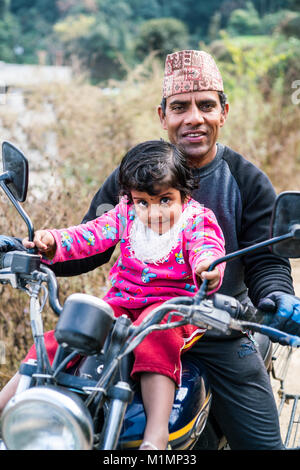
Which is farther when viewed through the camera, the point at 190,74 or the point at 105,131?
the point at 105,131

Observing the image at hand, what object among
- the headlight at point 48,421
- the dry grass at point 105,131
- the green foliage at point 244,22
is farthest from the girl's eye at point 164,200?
the green foliage at point 244,22

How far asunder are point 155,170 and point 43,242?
456 millimetres

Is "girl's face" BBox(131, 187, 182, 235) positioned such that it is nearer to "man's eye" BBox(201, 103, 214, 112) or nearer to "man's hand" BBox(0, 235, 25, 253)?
"man's hand" BBox(0, 235, 25, 253)

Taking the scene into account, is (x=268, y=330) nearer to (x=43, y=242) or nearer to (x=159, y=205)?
(x=159, y=205)

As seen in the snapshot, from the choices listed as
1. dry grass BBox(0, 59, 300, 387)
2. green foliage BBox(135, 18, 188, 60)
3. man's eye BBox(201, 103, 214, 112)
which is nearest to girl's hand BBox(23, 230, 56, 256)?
man's eye BBox(201, 103, 214, 112)

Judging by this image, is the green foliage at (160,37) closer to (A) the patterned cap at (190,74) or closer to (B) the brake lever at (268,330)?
(A) the patterned cap at (190,74)

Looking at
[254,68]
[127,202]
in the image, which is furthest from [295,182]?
[127,202]

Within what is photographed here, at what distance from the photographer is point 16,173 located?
1.91 m

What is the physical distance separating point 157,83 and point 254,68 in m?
3.73

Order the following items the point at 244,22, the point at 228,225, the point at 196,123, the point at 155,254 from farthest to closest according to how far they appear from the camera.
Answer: the point at 244,22 < the point at 196,123 < the point at 228,225 < the point at 155,254

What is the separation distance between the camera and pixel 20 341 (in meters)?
3.79

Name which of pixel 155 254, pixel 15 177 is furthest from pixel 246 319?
pixel 15 177

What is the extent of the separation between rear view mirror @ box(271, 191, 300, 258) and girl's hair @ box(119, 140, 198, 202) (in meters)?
0.46
